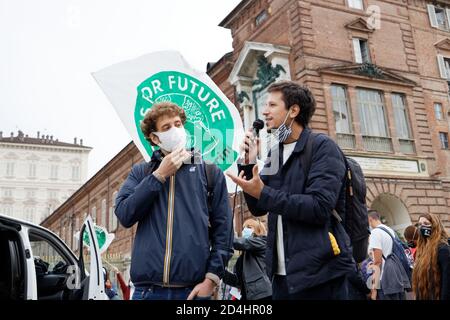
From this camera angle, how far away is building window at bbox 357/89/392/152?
60.6 feet

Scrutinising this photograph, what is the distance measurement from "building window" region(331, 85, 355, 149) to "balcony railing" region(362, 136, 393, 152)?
718 mm

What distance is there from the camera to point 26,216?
80.9 m

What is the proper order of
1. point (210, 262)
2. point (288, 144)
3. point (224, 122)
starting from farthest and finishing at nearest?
1. point (224, 122)
2. point (288, 144)
3. point (210, 262)

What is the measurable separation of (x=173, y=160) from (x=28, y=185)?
87.3 meters

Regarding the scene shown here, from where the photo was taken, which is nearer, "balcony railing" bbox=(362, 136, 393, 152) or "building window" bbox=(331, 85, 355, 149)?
"building window" bbox=(331, 85, 355, 149)

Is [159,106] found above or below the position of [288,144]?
above

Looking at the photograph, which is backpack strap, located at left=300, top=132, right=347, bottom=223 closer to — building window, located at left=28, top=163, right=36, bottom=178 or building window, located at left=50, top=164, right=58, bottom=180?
building window, located at left=28, top=163, right=36, bottom=178

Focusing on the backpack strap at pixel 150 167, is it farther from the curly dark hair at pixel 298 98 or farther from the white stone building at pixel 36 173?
the white stone building at pixel 36 173

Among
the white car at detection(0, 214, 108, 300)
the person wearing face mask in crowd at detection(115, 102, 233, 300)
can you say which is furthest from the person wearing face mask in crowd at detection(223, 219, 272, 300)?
the person wearing face mask in crowd at detection(115, 102, 233, 300)

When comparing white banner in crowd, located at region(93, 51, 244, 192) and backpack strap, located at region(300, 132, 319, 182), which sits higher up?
white banner in crowd, located at region(93, 51, 244, 192)

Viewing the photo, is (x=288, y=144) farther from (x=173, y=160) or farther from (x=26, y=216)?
(x=26, y=216)

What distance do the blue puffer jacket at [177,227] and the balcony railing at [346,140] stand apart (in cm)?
1534

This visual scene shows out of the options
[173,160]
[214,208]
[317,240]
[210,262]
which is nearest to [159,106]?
[173,160]
